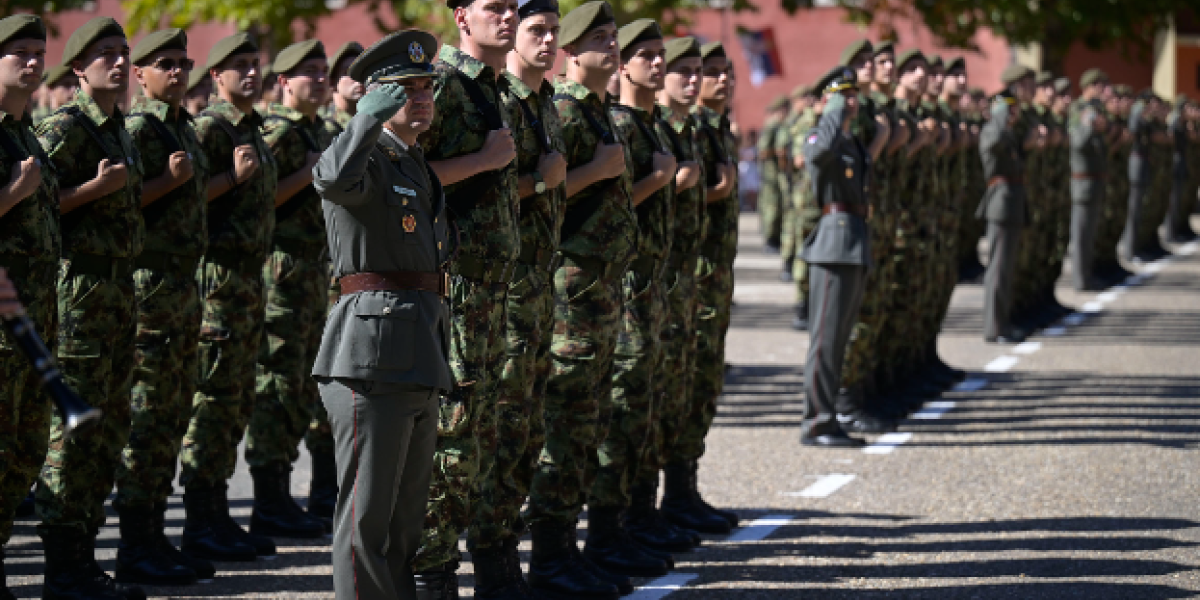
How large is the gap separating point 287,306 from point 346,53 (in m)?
1.33

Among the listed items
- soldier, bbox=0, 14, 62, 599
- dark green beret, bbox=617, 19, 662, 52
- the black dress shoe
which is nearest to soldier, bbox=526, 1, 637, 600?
dark green beret, bbox=617, 19, 662, 52

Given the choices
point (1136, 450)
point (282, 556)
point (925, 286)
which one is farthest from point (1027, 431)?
point (282, 556)

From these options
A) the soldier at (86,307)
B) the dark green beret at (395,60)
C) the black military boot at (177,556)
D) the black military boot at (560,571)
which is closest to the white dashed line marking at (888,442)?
the black military boot at (560,571)

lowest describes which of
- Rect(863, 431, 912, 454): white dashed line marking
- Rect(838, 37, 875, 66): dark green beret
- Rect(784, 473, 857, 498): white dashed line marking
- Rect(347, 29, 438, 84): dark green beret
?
Rect(863, 431, 912, 454): white dashed line marking

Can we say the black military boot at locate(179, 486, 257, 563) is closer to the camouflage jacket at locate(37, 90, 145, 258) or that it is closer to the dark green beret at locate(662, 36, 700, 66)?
the camouflage jacket at locate(37, 90, 145, 258)

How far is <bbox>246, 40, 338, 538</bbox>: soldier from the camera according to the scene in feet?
26.3

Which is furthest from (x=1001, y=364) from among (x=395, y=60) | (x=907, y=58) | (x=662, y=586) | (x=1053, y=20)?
(x=1053, y=20)

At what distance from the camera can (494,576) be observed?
6.23m

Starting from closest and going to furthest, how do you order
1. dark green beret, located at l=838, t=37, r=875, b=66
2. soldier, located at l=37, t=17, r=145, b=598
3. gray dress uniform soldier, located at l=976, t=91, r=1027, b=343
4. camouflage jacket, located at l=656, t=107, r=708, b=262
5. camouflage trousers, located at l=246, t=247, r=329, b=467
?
soldier, located at l=37, t=17, r=145, b=598
camouflage jacket, located at l=656, t=107, r=708, b=262
camouflage trousers, located at l=246, t=247, r=329, b=467
dark green beret, located at l=838, t=37, r=875, b=66
gray dress uniform soldier, located at l=976, t=91, r=1027, b=343

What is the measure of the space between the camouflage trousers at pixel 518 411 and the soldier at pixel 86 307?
1.43 meters

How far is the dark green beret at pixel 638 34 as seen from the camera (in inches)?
289

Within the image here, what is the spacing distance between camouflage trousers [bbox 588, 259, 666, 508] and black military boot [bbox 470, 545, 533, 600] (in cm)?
85

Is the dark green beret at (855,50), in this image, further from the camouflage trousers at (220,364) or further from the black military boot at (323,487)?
the camouflage trousers at (220,364)

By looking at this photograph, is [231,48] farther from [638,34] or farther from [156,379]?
[638,34]
